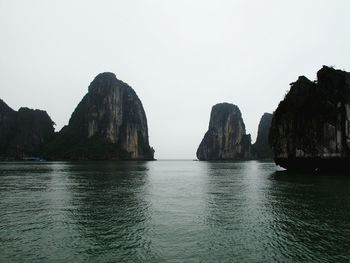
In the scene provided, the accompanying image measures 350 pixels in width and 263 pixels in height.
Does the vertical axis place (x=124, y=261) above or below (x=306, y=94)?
below

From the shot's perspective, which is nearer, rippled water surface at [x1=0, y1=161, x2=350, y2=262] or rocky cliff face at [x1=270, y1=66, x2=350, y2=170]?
rippled water surface at [x1=0, y1=161, x2=350, y2=262]

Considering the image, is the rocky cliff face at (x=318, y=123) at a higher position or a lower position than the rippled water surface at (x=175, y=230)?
higher

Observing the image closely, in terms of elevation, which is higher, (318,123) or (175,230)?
(318,123)

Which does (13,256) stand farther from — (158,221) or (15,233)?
(158,221)

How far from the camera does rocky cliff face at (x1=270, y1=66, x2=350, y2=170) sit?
51250 millimetres

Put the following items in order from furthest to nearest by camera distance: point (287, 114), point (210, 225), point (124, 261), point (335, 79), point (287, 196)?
point (287, 114)
point (335, 79)
point (287, 196)
point (210, 225)
point (124, 261)

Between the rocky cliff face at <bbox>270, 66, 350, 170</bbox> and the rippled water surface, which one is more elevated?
the rocky cliff face at <bbox>270, 66, 350, 170</bbox>

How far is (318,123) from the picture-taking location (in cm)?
5469

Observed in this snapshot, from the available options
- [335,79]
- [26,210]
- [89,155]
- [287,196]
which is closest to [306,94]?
[335,79]

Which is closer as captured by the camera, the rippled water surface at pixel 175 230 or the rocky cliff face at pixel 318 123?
the rippled water surface at pixel 175 230

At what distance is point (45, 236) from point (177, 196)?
48.3 ft

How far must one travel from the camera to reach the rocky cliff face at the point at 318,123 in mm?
51250

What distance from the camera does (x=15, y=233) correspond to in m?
13.3

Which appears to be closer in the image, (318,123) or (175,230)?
(175,230)
